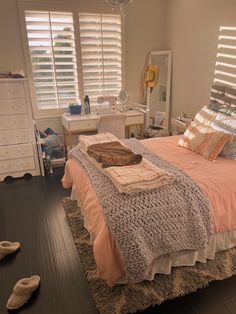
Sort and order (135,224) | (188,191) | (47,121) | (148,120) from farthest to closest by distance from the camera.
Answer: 1. (148,120)
2. (47,121)
3. (188,191)
4. (135,224)

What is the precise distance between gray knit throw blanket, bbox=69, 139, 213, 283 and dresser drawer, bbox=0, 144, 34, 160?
1.87 m

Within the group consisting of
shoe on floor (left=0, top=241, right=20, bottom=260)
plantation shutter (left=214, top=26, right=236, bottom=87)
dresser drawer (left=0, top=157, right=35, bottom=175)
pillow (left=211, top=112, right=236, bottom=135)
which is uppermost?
plantation shutter (left=214, top=26, right=236, bottom=87)

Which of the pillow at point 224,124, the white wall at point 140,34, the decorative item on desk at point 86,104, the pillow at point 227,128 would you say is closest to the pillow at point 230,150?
the pillow at point 227,128

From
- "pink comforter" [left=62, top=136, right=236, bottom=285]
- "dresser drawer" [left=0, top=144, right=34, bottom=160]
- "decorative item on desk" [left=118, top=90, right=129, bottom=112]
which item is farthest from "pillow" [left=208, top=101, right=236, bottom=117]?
"dresser drawer" [left=0, top=144, right=34, bottom=160]

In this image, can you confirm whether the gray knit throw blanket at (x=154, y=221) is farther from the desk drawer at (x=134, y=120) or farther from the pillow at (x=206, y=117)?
the desk drawer at (x=134, y=120)

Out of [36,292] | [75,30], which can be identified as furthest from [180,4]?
[36,292]

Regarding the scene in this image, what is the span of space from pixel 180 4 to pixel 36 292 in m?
4.04

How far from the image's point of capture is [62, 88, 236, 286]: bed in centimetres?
152

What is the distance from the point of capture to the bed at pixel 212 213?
60.0 inches

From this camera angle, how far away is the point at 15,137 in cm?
329

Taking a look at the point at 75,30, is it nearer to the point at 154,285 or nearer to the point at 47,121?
the point at 47,121

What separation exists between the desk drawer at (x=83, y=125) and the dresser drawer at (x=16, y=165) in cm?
74

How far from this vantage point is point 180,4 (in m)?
3.69

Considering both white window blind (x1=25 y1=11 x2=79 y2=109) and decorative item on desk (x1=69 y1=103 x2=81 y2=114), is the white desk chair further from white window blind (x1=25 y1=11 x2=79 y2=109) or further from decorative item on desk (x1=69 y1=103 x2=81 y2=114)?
white window blind (x1=25 y1=11 x2=79 y2=109)
